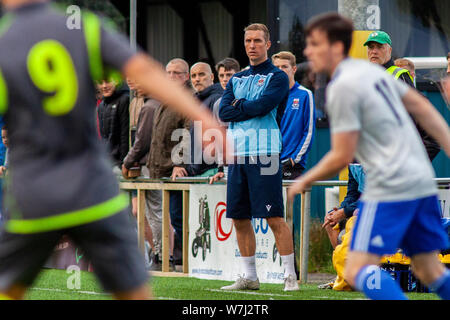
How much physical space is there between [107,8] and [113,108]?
11.6 metres

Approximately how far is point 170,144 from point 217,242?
1.27 metres

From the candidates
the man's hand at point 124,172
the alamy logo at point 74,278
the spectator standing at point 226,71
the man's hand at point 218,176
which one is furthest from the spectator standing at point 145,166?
the man's hand at point 218,176

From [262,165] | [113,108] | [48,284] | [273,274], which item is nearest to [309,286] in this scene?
[273,274]

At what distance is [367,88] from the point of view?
5109 mm

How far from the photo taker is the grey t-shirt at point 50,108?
3.88m

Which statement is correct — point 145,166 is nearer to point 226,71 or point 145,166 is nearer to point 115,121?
point 115,121

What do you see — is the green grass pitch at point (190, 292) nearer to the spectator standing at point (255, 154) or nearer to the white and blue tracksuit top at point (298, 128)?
the spectator standing at point (255, 154)

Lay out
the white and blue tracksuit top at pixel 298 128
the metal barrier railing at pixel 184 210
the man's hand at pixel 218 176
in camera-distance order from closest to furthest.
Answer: the white and blue tracksuit top at pixel 298 128 → the metal barrier railing at pixel 184 210 → the man's hand at pixel 218 176

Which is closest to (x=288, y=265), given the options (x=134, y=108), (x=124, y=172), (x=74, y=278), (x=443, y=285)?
(x=74, y=278)

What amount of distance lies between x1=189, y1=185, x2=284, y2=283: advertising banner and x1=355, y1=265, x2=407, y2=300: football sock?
4251 millimetres

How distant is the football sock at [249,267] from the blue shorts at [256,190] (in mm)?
456

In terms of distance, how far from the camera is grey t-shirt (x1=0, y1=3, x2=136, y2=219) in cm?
388

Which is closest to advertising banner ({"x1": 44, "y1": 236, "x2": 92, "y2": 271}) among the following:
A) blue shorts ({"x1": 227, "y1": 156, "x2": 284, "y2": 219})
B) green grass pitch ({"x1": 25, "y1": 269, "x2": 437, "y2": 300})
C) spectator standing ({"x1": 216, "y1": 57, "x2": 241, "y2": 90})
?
green grass pitch ({"x1": 25, "y1": 269, "x2": 437, "y2": 300})
